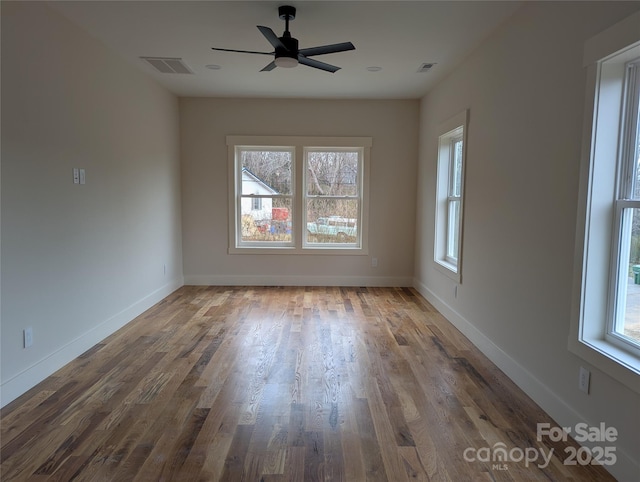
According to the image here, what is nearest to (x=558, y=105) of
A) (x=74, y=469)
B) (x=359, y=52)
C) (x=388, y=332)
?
(x=359, y=52)

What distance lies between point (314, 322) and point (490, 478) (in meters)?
2.44

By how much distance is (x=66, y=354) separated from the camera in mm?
3041

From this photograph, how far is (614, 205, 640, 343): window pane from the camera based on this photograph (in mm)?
1905

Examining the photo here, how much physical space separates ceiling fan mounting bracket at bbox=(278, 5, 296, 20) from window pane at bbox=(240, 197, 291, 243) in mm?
3048

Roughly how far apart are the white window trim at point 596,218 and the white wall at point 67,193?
11.1 feet

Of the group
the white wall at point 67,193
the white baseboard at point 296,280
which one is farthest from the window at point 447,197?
the white wall at point 67,193

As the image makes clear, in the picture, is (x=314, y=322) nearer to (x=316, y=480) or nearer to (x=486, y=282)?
(x=486, y=282)

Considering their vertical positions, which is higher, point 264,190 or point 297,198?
point 264,190

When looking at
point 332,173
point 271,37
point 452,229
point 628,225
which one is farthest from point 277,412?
point 332,173

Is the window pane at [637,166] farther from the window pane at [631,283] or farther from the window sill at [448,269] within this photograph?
the window sill at [448,269]

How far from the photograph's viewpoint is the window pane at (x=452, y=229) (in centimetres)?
439

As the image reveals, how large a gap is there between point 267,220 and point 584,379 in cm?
448

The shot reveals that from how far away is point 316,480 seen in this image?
178cm

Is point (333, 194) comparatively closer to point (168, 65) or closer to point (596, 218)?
point (168, 65)
